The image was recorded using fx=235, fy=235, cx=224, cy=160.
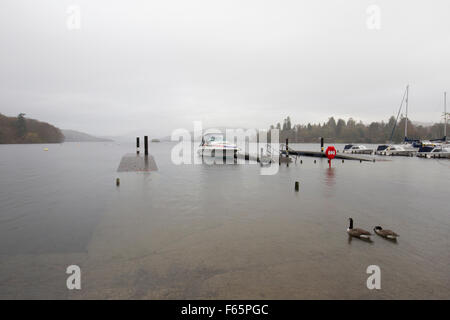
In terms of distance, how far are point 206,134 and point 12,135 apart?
170057 millimetres

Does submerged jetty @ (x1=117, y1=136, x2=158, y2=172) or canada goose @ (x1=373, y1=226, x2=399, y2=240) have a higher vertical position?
submerged jetty @ (x1=117, y1=136, x2=158, y2=172)

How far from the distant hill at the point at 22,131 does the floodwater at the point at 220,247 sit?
18241cm

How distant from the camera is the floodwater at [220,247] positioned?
5113mm

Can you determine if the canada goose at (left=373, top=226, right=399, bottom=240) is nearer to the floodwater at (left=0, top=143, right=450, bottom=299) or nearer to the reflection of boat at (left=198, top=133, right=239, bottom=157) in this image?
the floodwater at (left=0, top=143, right=450, bottom=299)

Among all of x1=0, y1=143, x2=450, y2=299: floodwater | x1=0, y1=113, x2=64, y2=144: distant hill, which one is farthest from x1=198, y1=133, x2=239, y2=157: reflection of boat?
x1=0, y1=113, x2=64, y2=144: distant hill

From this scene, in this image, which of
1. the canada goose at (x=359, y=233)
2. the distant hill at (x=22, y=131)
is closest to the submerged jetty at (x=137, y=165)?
the canada goose at (x=359, y=233)

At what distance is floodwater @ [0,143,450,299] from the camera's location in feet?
16.8

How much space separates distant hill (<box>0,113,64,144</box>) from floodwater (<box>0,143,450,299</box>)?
598 ft

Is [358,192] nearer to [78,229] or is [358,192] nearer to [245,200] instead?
[245,200]

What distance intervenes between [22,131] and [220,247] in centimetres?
19852

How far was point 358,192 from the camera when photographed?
15.2m

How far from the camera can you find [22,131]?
15375 cm

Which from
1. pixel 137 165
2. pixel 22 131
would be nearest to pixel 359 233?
pixel 137 165

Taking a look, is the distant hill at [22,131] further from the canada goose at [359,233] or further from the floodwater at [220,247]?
the canada goose at [359,233]
